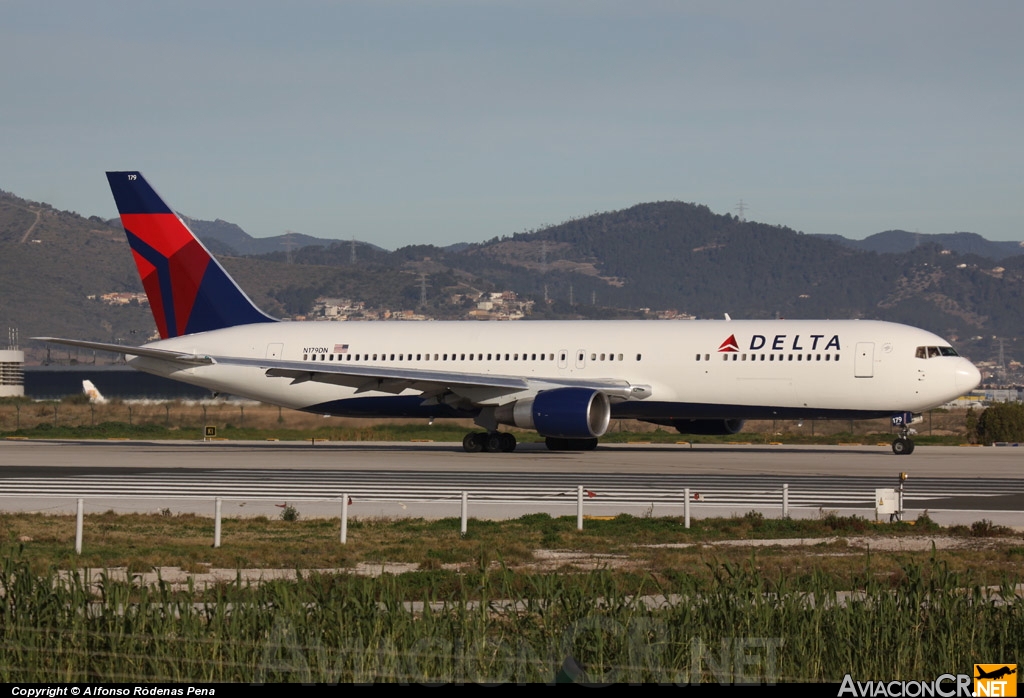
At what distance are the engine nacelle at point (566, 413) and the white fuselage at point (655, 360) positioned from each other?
1.70 metres

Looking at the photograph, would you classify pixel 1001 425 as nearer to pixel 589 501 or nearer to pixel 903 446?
pixel 903 446

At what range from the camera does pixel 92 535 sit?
22.1 m

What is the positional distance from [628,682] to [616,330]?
3612 centimetres

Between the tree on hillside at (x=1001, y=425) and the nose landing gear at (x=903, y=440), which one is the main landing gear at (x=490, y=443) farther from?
the tree on hillside at (x=1001, y=425)

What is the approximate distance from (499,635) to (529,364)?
3407cm

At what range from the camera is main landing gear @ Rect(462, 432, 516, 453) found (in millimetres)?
46469

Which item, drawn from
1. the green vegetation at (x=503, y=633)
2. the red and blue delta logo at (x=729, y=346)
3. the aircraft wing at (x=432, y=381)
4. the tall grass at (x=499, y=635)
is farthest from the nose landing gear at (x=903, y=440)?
the tall grass at (x=499, y=635)

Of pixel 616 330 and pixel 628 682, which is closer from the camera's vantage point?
pixel 628 682

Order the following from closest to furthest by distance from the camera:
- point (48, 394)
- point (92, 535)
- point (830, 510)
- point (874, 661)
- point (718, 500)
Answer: point (874, 661)
point (92, 535)
point (830, 510)
point (718, 500)
point (48, 394)

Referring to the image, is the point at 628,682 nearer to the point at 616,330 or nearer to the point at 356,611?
the point at 356,611

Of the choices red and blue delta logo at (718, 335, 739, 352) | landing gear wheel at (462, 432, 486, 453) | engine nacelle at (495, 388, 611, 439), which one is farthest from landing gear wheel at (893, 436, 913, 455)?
landing gear wheel at (462, 432, 486, 453)

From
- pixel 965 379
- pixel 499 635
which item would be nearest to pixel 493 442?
pixel 965 379

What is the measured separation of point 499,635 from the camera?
1336 cm

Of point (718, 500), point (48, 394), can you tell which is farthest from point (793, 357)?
point (48, 394)
